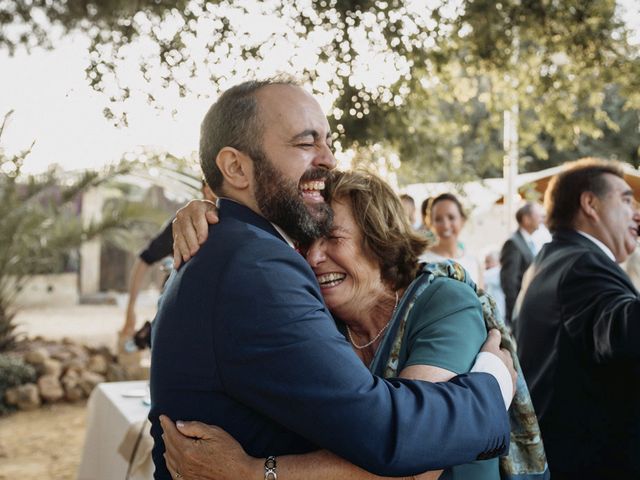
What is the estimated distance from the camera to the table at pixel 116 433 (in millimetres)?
3355

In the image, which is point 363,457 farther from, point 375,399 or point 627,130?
point 627,130

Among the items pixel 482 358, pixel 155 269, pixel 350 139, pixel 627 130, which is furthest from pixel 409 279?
pixel 627 130

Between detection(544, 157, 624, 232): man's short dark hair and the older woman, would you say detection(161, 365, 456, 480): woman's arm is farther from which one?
detection(544, 157, 624, 232): man's short dark hair

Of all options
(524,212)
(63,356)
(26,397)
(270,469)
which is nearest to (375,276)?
(270,469)

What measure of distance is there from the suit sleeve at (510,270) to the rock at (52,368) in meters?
6.07

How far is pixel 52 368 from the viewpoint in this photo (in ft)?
32.3

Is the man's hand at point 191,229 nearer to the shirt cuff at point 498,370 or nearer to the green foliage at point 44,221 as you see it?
the shirt cuff at point 498,370

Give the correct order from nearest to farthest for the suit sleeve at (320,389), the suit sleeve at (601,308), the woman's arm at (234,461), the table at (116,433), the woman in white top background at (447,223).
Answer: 1. the suit sleeve at (320,389)
2. the woman's arm at (234,461)
3. the suit sleeve at (601,308)
4. the table at (116,433)
5. the woman in white top background at (447,223)

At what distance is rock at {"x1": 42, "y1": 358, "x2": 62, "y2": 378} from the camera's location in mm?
9836

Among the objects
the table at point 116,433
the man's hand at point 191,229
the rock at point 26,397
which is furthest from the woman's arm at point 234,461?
the rock at point 26,397

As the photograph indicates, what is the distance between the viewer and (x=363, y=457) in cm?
160

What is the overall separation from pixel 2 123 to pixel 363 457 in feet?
19.2

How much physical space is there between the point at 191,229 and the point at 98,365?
29.2 feet

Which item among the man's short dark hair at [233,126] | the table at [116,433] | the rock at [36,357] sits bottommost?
the rock at [36,357]
